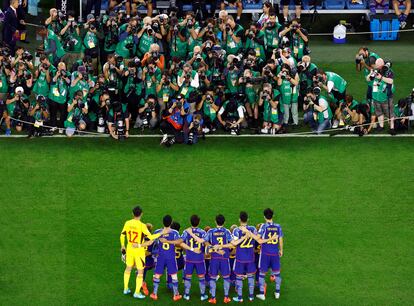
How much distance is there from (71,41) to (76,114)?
8.76 feet

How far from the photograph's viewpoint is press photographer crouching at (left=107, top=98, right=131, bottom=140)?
35.8 meters

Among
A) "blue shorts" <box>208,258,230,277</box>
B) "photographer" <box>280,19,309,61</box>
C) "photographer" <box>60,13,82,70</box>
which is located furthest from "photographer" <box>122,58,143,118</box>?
"blue shorts" <box>208,258,230,277</box>

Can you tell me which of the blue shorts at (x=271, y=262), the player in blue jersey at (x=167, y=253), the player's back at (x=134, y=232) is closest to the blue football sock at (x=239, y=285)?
the blue shorts at (x=271, y=262)

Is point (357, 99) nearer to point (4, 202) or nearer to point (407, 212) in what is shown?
point (407, 212)

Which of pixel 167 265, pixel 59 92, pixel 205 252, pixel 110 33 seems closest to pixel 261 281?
pixel 205 252

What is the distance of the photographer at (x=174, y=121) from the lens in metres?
35.7

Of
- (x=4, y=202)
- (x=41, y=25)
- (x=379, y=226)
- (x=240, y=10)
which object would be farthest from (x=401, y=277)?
(x=41, y=25)

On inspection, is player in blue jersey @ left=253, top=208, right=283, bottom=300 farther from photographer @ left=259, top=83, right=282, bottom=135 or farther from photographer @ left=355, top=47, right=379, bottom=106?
photographer @ left=355, top=47, right=379, bottom=106

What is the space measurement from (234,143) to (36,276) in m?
8.25

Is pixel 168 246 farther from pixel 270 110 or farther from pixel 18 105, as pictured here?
Answer: pixel 18 105

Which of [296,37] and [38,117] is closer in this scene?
[38,117]

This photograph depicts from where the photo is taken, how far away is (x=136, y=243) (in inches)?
1110

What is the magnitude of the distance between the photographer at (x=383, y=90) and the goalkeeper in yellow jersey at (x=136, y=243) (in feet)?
33.1

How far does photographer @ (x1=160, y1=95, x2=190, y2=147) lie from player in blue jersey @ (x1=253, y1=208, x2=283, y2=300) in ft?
25.6
